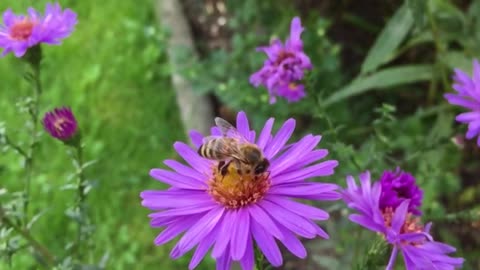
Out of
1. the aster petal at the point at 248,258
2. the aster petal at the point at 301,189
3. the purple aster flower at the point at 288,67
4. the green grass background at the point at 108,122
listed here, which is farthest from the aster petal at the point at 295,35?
the green grass background at the point at 108,122

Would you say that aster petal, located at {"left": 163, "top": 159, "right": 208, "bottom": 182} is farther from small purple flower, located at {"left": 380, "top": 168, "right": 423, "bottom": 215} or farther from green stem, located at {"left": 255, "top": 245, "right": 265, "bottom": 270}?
small purple flower, located at {"left": 380, "top": 168, "right": 423, "bottom": 215}

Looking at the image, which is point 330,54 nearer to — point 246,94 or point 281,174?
point 246,94

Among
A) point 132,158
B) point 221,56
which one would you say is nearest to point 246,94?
point 221,56

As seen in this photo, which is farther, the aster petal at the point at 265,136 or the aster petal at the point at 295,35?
the aster petal at the point at 295,35

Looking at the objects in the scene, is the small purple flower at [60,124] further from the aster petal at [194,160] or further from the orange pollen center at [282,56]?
the orange pollen center at [282,56]

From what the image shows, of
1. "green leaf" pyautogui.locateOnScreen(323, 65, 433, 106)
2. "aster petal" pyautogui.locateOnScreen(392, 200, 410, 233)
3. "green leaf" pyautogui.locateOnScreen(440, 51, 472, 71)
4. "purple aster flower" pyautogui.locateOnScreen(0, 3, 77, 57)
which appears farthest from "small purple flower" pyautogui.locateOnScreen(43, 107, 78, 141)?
"green leaf" pyautogui.locateOnScreen(440, 51, 472, 71)

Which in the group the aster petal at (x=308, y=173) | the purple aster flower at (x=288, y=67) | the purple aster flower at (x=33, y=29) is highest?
the purple aster flower at (x=33, y=29)

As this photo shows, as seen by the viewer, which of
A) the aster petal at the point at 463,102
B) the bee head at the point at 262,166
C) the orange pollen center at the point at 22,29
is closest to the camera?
the bee head at the point at 262,166
